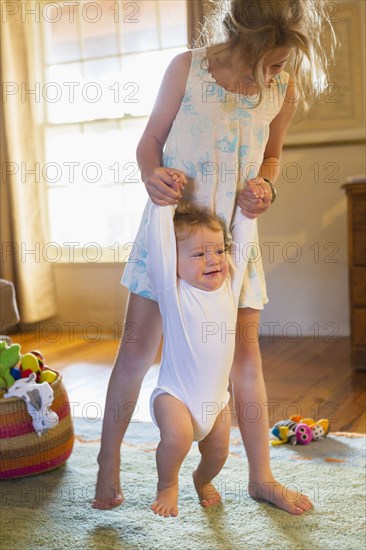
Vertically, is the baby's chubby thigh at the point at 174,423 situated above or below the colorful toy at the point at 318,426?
above

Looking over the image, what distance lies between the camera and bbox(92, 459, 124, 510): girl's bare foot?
5.31ft

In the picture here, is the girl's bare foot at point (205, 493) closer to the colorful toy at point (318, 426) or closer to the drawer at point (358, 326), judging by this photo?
the colorful toy at point (318, 426)

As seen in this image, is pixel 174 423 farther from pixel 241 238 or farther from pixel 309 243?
pixel 309 243

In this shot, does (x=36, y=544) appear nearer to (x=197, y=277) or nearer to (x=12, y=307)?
(x=197, y=277)

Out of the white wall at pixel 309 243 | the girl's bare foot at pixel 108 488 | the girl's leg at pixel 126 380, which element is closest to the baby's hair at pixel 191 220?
the girl's leg at pixel 126 380

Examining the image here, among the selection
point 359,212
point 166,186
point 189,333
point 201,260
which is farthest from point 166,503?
point 359,212

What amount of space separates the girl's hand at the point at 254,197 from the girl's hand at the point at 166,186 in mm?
158

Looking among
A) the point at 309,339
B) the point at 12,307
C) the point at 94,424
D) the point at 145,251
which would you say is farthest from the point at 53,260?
the point at 145,251

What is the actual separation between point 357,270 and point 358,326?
0.77 ft

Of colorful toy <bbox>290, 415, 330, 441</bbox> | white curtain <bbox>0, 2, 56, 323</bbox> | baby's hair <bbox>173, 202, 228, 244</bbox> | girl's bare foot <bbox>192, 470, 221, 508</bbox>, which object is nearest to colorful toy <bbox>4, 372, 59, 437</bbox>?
girl's bare foot <bbox>192, 470, 221, 508</bbox>

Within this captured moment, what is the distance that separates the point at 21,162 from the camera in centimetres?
440

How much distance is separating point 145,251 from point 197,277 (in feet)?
0.61

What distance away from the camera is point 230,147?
154cm

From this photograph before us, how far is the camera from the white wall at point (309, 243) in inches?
151
